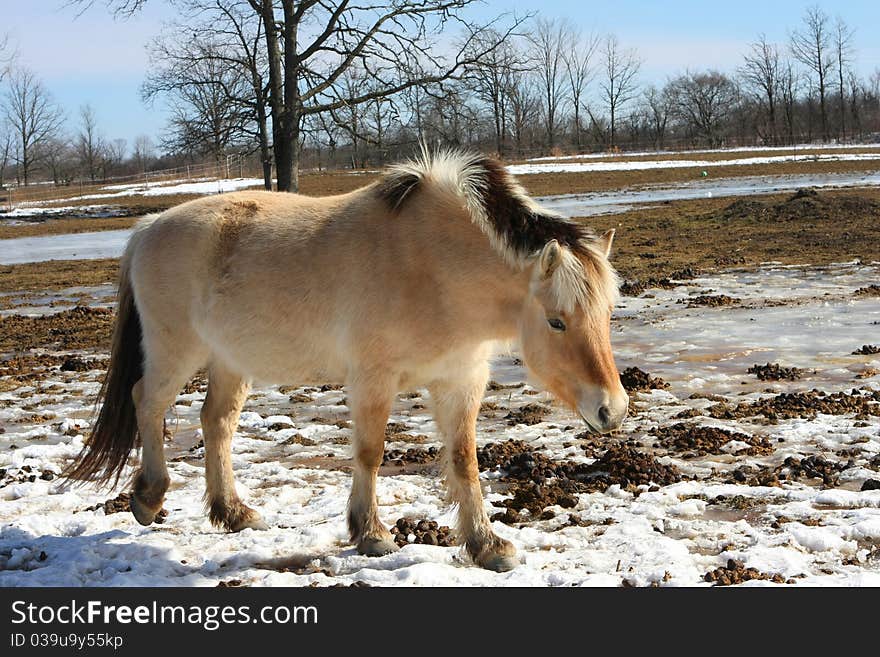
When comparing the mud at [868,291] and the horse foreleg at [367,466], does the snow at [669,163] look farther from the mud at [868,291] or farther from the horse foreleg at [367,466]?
the horse foreleg at [367,466]

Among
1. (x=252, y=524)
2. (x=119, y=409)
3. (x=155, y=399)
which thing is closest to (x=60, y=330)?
(x=119, y=409)

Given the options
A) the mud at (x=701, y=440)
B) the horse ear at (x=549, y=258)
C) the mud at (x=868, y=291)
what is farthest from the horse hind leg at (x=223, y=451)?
the mud at (x=868, y=291)

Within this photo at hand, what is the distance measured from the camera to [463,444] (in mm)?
4512

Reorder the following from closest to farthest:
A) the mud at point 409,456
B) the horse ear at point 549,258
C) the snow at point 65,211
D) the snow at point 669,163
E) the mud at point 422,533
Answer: the horse ear at point 549,258
the mud at point 422,533
the mud at point 409,456
the snow at point 65,211
the snow at point 669,163

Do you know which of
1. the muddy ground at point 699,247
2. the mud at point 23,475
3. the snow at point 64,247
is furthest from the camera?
the snow at point 64,247

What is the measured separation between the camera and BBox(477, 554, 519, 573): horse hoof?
13.3 feet

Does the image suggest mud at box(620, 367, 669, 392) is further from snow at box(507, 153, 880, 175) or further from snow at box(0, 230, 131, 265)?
snow at box(507, 153, 880, 175)

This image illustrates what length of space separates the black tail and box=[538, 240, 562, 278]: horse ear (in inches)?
111

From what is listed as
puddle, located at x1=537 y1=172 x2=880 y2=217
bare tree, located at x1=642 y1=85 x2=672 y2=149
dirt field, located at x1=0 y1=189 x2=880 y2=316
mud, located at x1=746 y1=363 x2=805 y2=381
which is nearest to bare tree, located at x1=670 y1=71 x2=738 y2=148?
bare tree, located at x1=642 y1=85 x2=672 y2=149

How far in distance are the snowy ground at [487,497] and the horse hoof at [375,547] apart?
56 mm

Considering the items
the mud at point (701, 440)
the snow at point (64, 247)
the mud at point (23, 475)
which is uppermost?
the snow at point (64, 247)

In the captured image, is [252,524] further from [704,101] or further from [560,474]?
[704,101]

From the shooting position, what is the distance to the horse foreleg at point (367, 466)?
4305mm
